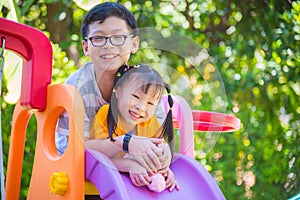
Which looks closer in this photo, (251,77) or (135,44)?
(135,44)

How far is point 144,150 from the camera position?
89 cm

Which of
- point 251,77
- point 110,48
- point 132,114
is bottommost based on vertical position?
point 132,114

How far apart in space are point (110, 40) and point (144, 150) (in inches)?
8.5

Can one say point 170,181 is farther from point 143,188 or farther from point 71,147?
point 71,147

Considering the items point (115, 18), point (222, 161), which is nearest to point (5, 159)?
point (222, 161)

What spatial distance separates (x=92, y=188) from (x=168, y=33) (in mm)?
312

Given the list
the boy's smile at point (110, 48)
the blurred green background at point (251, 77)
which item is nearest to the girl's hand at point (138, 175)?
the boy's smile at point (110, 48)

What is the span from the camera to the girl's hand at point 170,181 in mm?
948

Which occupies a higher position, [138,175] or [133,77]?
[133,77]

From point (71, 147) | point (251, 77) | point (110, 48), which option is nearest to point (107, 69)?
point (110, 48)

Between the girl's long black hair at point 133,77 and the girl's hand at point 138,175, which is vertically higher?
the girl's long black hair at point 133,77

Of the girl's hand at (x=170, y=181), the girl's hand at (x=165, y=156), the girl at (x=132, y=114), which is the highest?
the girl at (x=132, y=114)

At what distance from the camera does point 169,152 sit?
3.14 ft

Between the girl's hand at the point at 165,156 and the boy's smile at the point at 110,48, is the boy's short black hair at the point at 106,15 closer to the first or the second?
the boy's smile at the point at 110,48
